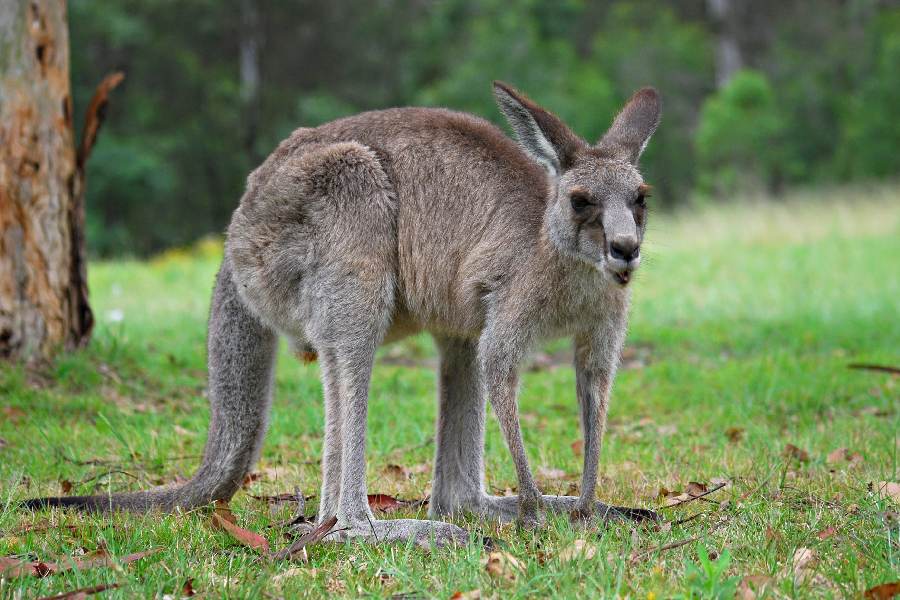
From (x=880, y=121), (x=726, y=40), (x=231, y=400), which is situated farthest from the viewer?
(x=726, y=40)

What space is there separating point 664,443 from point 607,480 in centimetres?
87

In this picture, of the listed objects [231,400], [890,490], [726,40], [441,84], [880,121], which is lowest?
[890,490]

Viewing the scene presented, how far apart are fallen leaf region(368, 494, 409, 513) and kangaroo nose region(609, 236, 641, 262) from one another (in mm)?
1504

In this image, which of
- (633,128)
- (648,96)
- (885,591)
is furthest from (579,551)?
(648,96)

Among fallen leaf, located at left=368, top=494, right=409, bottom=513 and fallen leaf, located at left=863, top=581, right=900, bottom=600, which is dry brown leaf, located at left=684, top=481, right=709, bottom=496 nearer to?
fallen leaf, located at left=368, top=494, right=409, bottom=513

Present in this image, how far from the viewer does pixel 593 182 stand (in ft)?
12.1

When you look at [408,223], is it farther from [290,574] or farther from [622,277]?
[290,574]

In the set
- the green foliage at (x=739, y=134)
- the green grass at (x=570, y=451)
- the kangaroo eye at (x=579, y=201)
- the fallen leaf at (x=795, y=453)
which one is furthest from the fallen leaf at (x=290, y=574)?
the green foliage at (x=739, y=134)

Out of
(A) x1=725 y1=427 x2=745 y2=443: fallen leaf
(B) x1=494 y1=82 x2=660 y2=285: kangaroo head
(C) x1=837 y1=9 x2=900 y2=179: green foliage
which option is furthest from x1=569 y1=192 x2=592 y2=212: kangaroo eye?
(C) x1=837 y1=9 x2=900 y2=179: green foliage

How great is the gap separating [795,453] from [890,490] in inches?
35.5

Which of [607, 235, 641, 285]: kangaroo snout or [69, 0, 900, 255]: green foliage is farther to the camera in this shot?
[69, 0, 900, 255]: green foliage

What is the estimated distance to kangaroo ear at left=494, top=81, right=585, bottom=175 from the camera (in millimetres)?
3773

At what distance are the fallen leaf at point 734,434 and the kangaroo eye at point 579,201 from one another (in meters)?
2.25

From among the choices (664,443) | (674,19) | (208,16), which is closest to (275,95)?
(208,16)
